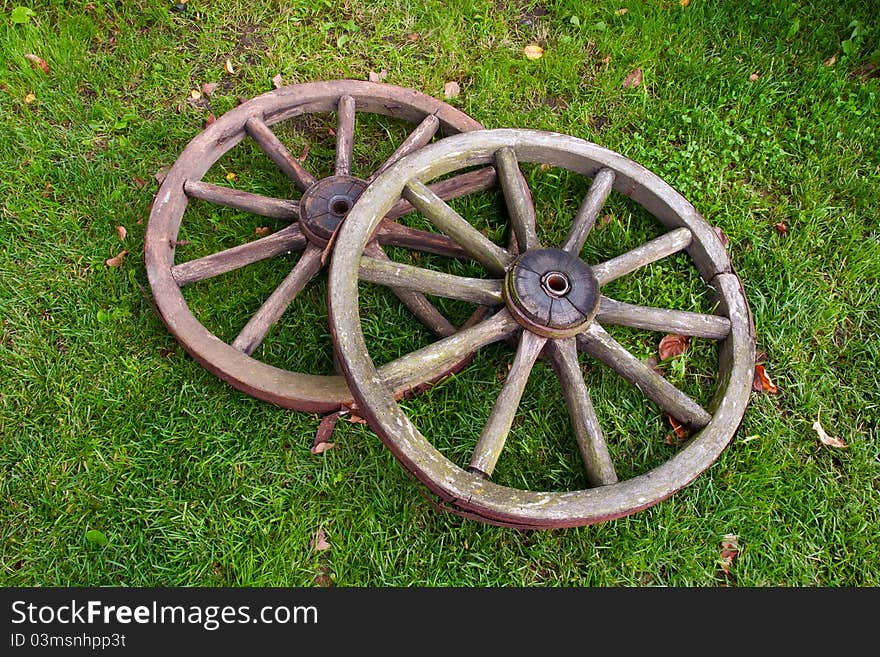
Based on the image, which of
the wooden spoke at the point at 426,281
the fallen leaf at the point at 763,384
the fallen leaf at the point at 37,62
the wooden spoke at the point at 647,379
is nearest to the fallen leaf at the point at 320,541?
the wooden spoke at the point at 426,281

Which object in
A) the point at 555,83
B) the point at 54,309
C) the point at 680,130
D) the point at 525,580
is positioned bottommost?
the point at 525,580

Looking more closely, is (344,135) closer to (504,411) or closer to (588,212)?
(588,212)

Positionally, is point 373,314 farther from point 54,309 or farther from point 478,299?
point 54,309

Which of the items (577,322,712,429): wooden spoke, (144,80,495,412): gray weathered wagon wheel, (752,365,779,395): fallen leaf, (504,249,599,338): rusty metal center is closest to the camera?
(504,249,599,338): rusty metal center

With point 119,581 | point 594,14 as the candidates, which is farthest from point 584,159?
point 119,581

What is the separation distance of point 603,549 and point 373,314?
1.34 metres

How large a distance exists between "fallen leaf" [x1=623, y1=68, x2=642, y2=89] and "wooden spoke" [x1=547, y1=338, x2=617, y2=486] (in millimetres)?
1761

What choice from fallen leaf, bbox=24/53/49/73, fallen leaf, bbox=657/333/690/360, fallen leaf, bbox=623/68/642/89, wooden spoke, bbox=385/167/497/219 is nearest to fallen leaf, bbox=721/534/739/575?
fallen leaf, bbox=657/333/690/360

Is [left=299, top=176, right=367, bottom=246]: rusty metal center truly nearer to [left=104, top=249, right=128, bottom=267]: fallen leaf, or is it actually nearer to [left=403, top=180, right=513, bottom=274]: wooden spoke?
[left=403, top=180, right=513, bottom=274]: wooden spoke

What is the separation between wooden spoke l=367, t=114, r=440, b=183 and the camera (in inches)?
106

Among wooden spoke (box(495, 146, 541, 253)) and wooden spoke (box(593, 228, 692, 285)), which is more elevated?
wooden spoke (box(495, 146, 541, 253))

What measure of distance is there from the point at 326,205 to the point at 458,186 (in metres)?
0.57

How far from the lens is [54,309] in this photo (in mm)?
2740

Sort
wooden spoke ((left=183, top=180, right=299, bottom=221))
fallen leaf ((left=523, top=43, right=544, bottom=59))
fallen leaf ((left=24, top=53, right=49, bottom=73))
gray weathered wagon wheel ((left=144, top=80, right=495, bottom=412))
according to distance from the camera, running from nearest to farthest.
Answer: gray weathered wagon wheel ((left=144, top=80, right=495, bottom=412)), wooden spoke ((left=183, top=180, right=299, bottom=221)), fallen leaf ((left=24, top=53, right=49, bottom=73)), fallen leaf ((left=523, top=43, right=544, bottom=59))
